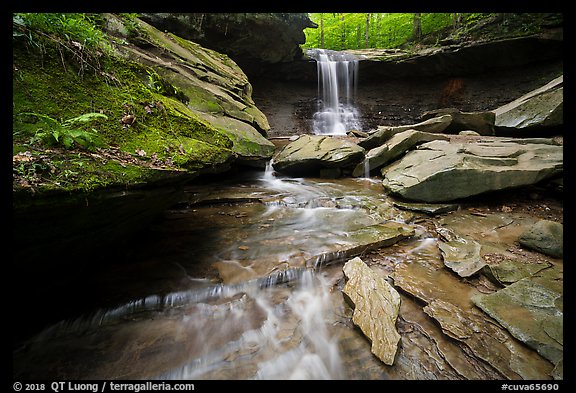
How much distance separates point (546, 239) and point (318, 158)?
555 centimetres

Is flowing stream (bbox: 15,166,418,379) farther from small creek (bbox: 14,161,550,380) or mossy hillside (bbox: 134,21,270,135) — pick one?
mossy hillside (bbox: 134,21,270,135)

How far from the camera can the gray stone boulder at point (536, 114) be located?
7.01 metres

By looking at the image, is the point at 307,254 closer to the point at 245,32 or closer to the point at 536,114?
the point at 536,114

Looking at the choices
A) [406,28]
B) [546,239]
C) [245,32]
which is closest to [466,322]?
[546,239]

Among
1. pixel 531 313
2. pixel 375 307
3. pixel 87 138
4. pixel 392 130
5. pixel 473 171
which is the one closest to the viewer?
pixel 87 138

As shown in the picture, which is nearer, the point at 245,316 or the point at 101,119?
the point at 101,119

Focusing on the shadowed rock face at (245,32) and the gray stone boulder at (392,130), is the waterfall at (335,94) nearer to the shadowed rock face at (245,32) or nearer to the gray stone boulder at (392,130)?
the shadowed rock face at (245,32)

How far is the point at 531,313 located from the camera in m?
2.40

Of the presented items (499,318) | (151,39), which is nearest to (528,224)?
(499,318)

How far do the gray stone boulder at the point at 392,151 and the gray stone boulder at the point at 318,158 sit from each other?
1.19 ft

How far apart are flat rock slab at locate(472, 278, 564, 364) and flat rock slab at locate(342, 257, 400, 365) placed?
3.05ft

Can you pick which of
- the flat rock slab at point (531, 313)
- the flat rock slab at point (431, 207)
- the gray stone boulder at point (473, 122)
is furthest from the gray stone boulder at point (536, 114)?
the flat rock slab at point (531, 313)

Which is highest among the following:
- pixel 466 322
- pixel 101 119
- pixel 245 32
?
pixel 245 32
